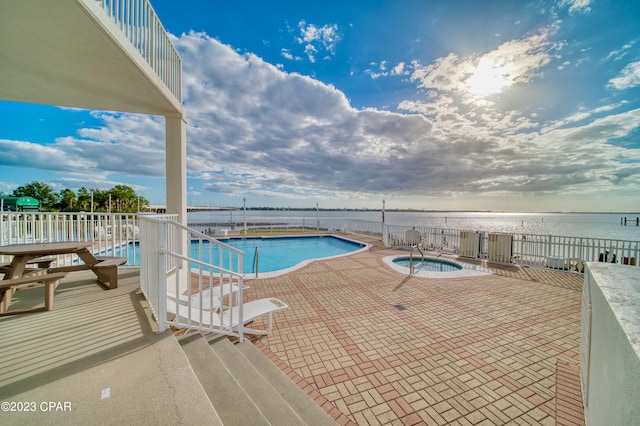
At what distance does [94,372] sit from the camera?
1.78 metres

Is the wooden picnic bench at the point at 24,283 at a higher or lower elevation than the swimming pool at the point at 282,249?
higher

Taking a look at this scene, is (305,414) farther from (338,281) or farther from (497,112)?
(497,112)

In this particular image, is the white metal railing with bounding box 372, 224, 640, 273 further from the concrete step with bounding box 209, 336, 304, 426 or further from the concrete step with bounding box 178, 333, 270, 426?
the concrete step with bounding box 178, 333, 270, 426

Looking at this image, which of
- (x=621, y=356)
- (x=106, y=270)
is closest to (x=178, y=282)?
(x=106, y=270)

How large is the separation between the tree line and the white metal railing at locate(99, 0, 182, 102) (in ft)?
65.4

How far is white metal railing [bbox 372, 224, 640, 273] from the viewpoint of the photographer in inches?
264

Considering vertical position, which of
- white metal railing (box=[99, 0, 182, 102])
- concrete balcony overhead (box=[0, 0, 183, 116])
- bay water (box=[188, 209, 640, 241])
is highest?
white metal railing (box=[99, 0, 182, 102])

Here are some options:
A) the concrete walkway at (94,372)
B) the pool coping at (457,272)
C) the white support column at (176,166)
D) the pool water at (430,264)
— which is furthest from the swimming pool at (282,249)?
the concrete walkway at (94,372)

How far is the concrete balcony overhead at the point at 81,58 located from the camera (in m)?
2.59

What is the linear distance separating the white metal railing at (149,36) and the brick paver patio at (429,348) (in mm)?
4946

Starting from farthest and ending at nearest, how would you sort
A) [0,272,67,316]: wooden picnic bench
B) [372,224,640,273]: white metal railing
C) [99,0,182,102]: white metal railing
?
[372,224,640,273]: white metal railing < [99,0,182,102]: white metal railing < [0,272,67,316]: wooden picnic bench

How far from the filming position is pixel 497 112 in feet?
30.4

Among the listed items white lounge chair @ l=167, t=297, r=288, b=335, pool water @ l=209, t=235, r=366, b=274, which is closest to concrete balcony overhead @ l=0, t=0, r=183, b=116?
white lounge chair @ l=167, t=297, r=288, b=335

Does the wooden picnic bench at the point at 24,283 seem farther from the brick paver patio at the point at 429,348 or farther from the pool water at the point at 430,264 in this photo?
the pool water at the point at 430,264
